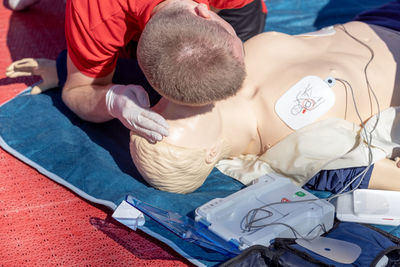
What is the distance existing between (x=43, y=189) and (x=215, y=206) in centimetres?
51

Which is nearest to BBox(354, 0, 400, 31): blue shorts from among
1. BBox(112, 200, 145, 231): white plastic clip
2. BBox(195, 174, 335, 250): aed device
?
BBox(195, 174, 335, 250): aed device

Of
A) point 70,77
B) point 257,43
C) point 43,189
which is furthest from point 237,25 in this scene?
point 43,189

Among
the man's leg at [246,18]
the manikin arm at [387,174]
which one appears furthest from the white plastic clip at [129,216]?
the man's leg at [246,18]

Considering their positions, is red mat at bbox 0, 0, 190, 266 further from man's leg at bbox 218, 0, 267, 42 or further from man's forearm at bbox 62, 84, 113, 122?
man's leg at bbox 218, 0, 267, 42

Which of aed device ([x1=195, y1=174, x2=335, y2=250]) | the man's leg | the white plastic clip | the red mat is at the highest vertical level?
the man's leg

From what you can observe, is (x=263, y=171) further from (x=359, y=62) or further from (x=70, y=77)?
(x=70, y=77)

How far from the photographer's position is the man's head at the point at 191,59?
3.35 ft

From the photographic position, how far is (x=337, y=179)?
4.51ft

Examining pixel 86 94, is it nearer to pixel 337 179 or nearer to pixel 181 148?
pixel 181 148

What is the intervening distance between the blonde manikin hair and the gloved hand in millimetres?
29

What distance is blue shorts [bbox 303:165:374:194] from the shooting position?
1365mm

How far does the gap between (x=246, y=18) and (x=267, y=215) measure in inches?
33.8

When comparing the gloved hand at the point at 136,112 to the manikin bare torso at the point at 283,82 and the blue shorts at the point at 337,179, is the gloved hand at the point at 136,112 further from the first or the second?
the blue shorts at the point at 337,179

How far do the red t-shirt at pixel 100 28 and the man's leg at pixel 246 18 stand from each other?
41 cm
